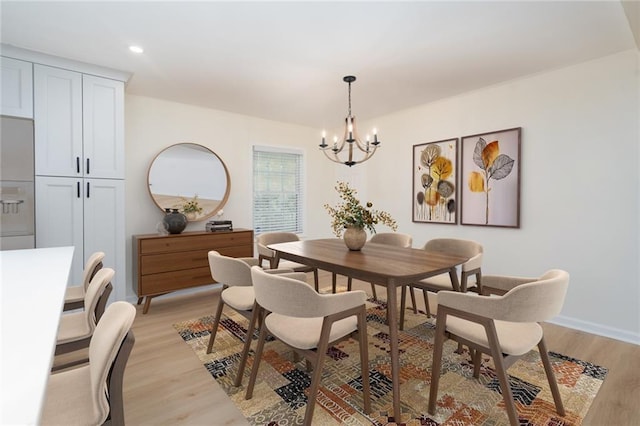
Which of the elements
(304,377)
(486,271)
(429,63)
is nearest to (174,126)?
(429,63)

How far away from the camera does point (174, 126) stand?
153 inches

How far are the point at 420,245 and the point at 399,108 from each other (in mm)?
1936

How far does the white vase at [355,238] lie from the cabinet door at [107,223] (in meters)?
2.40

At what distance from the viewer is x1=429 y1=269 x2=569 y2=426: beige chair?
1.40 meters

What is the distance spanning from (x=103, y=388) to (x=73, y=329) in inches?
35.1

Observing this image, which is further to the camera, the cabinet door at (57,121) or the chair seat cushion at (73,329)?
the cabinet door at (57,121)

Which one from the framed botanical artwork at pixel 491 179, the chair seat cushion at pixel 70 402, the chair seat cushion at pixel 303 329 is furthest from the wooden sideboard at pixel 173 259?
the framed botanical artwork at pixel 491 179

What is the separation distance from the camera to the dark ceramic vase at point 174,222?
3527mm

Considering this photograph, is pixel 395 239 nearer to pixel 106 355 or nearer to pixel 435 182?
pixel 435 182

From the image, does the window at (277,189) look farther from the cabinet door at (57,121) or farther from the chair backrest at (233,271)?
the chair backrest at (233,271)

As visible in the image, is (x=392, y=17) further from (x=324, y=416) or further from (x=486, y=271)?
(x=486, y=271)

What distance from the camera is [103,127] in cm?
302

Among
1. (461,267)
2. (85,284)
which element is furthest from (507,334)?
(85,284)

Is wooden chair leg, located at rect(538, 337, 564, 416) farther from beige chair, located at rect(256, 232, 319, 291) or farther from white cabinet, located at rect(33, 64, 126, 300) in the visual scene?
white cabinet, located at rect(33, 64, 126, 300)
